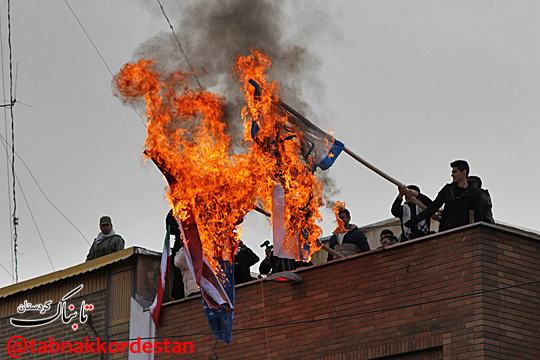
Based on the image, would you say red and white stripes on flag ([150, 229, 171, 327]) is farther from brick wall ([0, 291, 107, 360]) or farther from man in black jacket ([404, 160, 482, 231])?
man in black jacket ([404, 160, 482, 231])

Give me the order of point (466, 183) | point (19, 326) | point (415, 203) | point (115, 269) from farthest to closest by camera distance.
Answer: point (19, 326)
point (115, 269)
point (415, 203)
point (466, 183)

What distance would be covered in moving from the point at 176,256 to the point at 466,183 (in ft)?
18.4

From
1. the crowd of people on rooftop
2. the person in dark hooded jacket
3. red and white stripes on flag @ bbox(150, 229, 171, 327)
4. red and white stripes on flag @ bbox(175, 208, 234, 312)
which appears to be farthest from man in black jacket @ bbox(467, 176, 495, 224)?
red and white stripes on flag @ bbox(150, 229, 171, 327)

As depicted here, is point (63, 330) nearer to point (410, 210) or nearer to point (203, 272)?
point (203, 272)

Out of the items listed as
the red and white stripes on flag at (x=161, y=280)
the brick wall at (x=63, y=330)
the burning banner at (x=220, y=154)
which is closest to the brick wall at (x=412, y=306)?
the burning banner at (x=220, y=154)

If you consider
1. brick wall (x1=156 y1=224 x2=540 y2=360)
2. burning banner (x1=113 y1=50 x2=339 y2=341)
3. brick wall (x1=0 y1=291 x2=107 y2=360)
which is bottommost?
brick wall (x1=156 y1=224 x2=540 y2=360)

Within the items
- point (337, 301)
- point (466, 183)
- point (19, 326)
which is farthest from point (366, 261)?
point (19, 326)

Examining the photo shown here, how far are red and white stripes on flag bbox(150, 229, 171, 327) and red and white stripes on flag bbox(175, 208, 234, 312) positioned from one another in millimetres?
2725

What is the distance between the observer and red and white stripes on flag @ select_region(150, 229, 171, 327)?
651 inches

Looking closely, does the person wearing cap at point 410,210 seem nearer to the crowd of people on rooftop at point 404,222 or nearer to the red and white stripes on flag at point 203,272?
the crowd of people on rooftop at point 404,222

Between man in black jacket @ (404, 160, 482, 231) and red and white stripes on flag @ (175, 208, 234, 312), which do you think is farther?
red and white stripes on flag @ (175, 208, 234, 312)

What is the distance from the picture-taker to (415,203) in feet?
44.9

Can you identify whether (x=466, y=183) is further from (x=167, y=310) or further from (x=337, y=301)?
(x=167, y=310)

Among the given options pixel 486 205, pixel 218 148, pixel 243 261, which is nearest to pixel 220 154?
pixel 218 148
